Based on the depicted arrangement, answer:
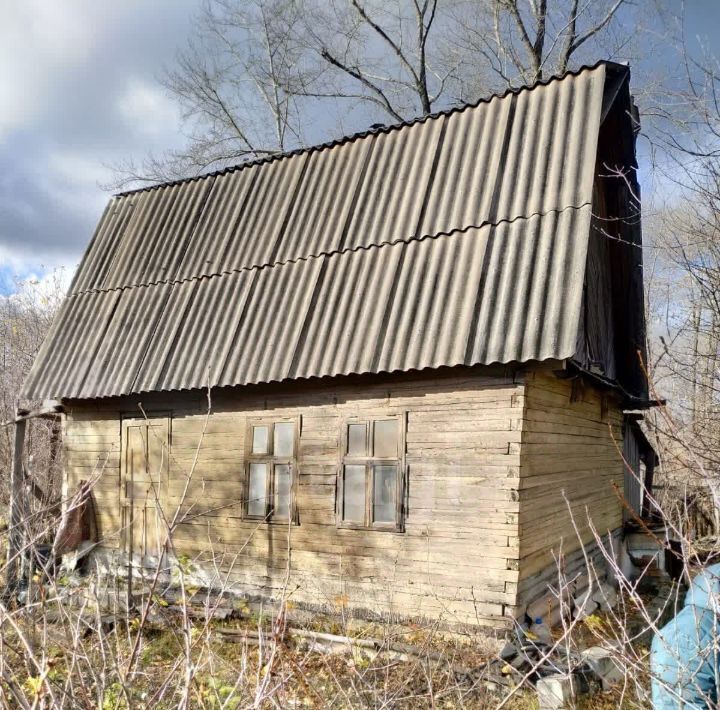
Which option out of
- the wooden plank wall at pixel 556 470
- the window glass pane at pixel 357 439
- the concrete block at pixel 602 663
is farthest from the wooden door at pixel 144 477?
the concrete block at pixel 602 663

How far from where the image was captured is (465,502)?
722 centimetres

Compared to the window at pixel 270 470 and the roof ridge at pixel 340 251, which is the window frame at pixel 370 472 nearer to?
the window at pixel 270 470

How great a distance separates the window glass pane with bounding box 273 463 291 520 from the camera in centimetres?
852

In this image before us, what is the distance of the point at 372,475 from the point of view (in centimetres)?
784

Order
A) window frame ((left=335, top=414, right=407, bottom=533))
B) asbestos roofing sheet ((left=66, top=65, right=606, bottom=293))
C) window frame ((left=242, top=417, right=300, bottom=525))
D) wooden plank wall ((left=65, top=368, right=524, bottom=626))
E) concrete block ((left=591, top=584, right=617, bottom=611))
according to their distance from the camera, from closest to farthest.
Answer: wooden plank wall ((left=65, top=368, right=524, bottom=626)) → window frame ((left=335, top=414, right=407, bottom=533)) → asbestos roofing sheet ((left=66, top=65, right=606, bottom=293)) → window frame ((left=242, top=417, right=300, bottom=525)) → concrete block ((left=591, top=584, right=617, bottom=611))

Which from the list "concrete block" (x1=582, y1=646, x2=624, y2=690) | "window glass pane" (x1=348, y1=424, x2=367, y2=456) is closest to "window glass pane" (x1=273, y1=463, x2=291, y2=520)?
"window glass pane" (x1=348, y1=424, x2=367, y2=456)

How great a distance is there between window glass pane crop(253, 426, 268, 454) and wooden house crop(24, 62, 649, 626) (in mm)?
56

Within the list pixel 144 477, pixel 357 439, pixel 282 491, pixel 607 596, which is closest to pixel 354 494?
pixel 357 439

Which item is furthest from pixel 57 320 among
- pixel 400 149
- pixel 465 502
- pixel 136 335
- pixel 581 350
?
pixel 581 350

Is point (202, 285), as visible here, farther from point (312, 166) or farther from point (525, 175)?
point (525, 175)

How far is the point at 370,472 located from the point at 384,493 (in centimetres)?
29

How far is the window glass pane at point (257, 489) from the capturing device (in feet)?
28.4

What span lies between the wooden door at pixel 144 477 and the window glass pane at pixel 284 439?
74.7 inches

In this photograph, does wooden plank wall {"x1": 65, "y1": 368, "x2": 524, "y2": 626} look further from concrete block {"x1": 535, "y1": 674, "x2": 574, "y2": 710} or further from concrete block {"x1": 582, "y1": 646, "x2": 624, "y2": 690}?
concrete block {"x1": 535, "y1": 674, "x2": 574, "y2": 710}
